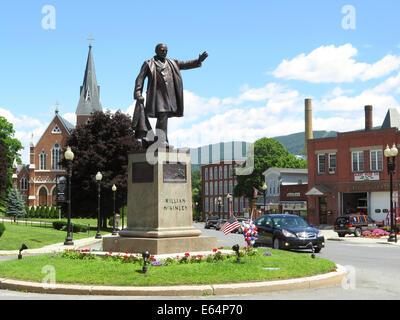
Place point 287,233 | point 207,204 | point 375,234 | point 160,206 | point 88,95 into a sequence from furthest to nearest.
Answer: point 207,204 → point 88,95 → point 375,234 → point 287,233 → point 160,206

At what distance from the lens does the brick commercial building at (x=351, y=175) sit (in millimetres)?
50500

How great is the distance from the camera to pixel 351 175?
53.6m

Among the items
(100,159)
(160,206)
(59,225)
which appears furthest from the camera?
(100,159)

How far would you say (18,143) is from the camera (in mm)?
77000

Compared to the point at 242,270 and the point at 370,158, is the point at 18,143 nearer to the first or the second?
the point at 370,158

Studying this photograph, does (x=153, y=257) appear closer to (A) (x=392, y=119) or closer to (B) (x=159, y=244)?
(B) (x=159, y=244)

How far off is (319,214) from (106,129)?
26.4 meters

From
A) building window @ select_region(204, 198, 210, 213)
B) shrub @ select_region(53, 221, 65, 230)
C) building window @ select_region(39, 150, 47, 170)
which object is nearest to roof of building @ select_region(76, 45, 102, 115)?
building window @ select_region(39, 150, 47, 170)

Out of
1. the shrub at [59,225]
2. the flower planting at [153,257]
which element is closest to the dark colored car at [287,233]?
the flower planting at [153,257]

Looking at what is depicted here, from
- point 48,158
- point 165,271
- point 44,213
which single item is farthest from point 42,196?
A: point 165,271

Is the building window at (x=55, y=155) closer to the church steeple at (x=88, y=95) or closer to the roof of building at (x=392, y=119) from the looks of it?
the church steeple at (x=88, y=95)

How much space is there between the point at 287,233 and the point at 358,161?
3670cm

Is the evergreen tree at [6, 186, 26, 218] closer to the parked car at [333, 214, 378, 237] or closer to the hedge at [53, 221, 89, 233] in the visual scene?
the hedge at [53, 221, 89, 233]
